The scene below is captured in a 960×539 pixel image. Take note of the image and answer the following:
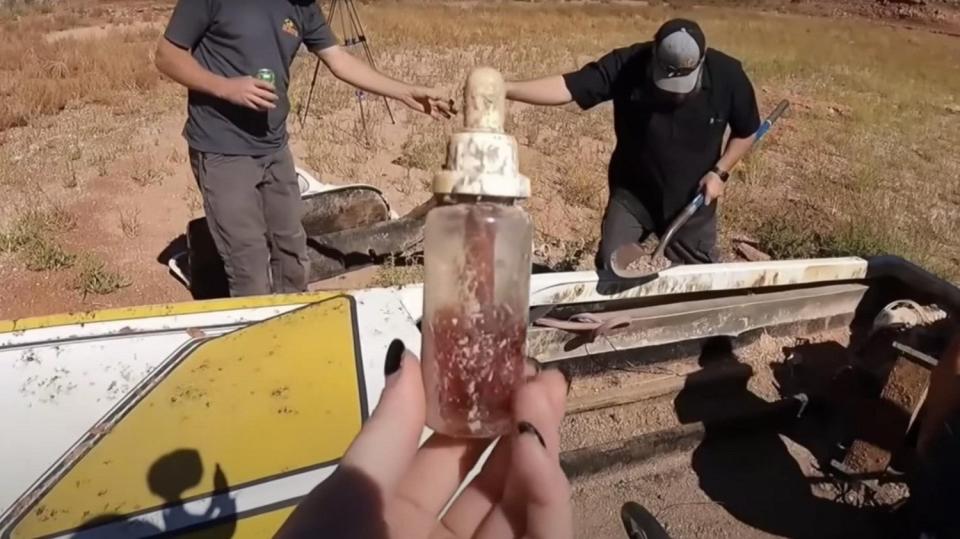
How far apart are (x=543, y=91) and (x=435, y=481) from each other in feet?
9.49

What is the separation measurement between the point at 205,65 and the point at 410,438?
279cm

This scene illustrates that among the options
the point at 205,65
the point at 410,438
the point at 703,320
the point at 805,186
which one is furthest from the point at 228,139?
the point at 805,186

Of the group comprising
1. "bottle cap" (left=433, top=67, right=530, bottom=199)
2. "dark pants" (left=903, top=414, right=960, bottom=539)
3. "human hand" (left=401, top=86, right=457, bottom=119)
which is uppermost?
"bottle cap" (left=433, top=67, right=530, bottom=199)

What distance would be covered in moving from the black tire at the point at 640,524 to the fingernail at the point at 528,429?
119 centimetres

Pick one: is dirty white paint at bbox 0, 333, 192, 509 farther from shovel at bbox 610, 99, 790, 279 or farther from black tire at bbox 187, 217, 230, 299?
black tire at bbox 187, 217, 230, 299

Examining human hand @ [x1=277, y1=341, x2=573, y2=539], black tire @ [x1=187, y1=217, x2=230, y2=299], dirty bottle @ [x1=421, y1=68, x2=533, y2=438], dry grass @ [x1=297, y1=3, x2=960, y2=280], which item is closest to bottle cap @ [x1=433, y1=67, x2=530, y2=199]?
dirty bottle @ [x1=421, y1=68, x2=533, y2=438]

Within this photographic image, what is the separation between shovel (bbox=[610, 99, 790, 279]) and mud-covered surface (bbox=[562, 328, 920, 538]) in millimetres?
653

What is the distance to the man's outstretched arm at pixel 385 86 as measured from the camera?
3.64m

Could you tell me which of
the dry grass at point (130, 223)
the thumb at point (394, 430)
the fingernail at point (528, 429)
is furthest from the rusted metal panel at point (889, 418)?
the dry grass at point (130, 223)

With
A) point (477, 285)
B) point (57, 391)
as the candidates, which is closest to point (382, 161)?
point (57, 391)

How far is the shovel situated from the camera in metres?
3.77

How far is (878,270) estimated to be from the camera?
4.53 m

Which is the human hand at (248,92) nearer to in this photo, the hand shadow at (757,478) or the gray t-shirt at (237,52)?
the gray t-shirt at (237,52)

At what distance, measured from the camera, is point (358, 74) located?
4223mm
